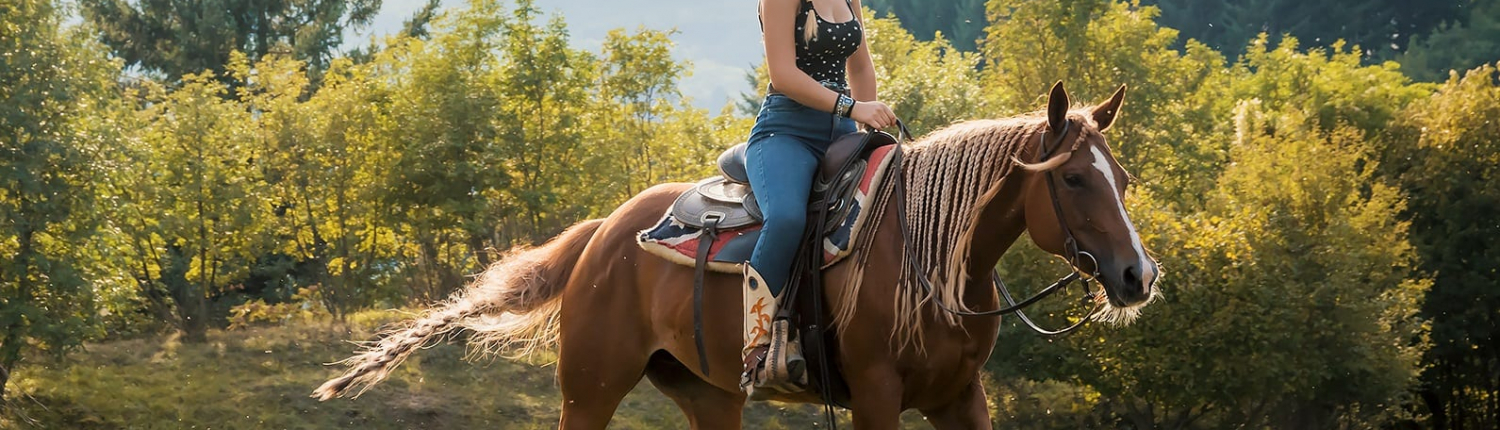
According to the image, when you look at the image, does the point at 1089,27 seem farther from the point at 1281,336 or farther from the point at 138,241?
the point at 138,241

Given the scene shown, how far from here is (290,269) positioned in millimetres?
35812

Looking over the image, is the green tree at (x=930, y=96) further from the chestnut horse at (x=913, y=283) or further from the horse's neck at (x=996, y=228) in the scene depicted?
the horse's neck at (x=996, y=228)

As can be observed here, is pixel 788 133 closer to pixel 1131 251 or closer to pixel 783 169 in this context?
pixel 783 169

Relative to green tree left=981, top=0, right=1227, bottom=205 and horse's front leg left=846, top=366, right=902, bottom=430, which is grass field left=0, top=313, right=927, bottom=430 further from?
horse's front leg left=846, top=366, right=902, bottom=430

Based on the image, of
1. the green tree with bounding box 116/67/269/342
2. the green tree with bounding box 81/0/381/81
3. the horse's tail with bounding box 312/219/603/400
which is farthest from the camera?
the green tree with bounding box 81/0/381/81

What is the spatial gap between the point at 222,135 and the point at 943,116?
14.0 meters

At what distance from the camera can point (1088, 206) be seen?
5.25m

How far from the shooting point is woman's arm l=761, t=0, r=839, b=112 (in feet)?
20.2

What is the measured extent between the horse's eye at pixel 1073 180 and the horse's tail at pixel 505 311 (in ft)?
10.1

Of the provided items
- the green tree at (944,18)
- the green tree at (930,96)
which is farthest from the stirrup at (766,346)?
the green tree at (944,18)

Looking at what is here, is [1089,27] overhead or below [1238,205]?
overhead

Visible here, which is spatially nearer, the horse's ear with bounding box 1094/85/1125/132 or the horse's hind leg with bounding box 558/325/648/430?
the horse's ear with bounding box 1094/85/1125/132

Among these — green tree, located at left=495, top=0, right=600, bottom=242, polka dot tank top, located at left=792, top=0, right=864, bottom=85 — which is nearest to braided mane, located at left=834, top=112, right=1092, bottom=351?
polka dot tank top, located at left=792, top=0, right=864, bottom=85

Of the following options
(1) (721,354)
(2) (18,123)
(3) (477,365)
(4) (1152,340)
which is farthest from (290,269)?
(1) (721,354)
